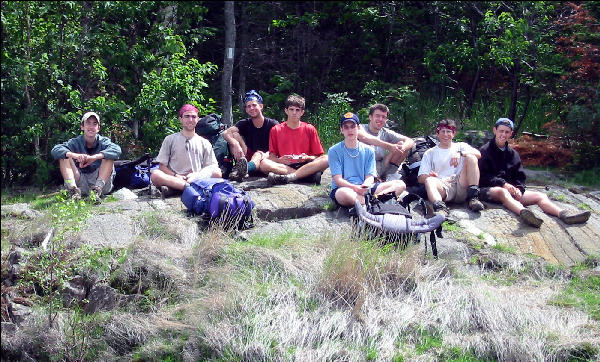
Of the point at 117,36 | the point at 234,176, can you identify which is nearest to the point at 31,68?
the point at 117,36

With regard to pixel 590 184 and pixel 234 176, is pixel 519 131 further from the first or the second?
pixel 234 176

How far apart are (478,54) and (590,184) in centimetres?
361

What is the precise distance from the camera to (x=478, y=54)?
12703 mm

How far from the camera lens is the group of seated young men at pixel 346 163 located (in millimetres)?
8133

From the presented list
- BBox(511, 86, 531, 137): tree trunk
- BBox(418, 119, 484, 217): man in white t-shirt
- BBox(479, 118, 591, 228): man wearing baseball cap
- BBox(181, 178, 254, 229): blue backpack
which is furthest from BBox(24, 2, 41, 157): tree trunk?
BBox(511, 86, 531, 137): tree trunk

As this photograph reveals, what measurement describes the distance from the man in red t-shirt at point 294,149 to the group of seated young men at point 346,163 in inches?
0.5

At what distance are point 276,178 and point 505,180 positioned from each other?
2588 mm

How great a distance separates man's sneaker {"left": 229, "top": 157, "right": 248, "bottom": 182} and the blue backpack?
107 centimetres

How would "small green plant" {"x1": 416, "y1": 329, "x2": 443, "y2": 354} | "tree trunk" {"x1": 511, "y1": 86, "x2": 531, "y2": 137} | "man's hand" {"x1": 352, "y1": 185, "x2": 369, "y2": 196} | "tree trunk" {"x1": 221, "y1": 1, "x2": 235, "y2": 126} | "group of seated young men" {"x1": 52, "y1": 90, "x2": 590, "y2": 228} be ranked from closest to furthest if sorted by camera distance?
"small green plant" {"x1": 416, "y1": 329, "x2": 443, "y2": 354} < "man's hand" {"x1": 352, "y1": 185, "x2": 369, "y2": 196} < "group of seated young men" {"x1": 52, "y1": 90, "x2": 590, "y2": 228} < "tree trunk" {"x1": 511, "y1": 86, "x2": 531, "y2": 137} < "tree trunk" {"x1": 221, "y1": 1, "x2": 235, "y2": 126}

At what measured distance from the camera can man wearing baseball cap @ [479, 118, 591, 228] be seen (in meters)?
8.27

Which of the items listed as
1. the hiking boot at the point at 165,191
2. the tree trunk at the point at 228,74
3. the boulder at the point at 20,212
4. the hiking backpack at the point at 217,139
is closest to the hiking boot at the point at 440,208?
the hiking backpack at the point at 217,139

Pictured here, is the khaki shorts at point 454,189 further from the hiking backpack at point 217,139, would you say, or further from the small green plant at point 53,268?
the small green plant at point 53,268

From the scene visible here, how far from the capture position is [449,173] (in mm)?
8492

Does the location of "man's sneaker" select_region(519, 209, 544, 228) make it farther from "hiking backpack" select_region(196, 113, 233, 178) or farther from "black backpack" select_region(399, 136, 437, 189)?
"hiking backpack" select_region(196, 113, 233, 178)
